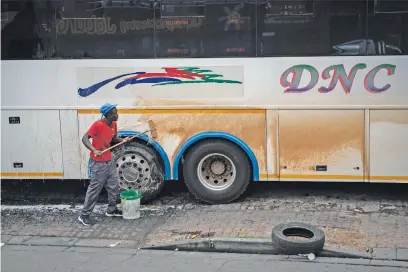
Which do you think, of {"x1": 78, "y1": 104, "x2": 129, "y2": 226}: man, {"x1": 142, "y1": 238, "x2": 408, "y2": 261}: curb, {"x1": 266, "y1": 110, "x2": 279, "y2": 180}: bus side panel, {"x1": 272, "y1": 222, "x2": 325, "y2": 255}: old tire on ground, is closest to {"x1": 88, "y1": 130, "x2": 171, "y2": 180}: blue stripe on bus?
{"x1": 78, "y1": 104, "x2": 129, "y2": 226}: man

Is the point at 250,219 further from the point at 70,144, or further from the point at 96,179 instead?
the point at 70,144

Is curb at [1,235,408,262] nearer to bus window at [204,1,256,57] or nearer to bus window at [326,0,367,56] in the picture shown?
bus window at [204,1,256,57]

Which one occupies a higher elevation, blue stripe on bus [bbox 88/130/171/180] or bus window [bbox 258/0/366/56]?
bus window [bbox 258/0/366/56]

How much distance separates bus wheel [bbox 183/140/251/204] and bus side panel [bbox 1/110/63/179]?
2113 millimetres

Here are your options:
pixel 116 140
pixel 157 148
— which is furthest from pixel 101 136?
pixel 157 148

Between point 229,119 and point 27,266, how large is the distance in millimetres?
3673

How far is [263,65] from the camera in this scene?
9.01 metres

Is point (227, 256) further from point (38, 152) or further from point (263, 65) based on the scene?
point (38, 152)

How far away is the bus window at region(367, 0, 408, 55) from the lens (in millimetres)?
8719

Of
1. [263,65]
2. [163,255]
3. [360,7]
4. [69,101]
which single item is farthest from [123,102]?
[360,7]

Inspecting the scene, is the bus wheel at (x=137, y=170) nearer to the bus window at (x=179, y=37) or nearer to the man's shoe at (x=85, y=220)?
the man's shoe at (x=85, y=220)

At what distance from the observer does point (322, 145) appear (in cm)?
903

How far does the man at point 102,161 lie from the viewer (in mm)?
8430

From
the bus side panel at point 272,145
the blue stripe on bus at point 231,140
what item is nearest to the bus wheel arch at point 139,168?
the blue stripe on bus at point 231,140
